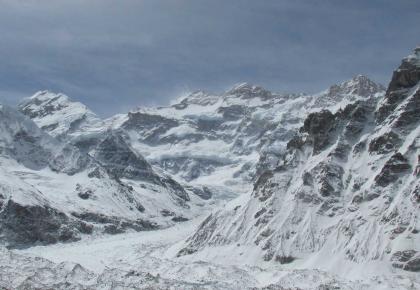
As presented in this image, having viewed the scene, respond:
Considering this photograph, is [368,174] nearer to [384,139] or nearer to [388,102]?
[384,139]

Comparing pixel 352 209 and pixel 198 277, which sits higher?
pixel 352 209

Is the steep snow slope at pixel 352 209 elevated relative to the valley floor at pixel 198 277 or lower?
elevated

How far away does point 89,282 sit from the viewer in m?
145

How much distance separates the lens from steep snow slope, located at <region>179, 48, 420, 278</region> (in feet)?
507

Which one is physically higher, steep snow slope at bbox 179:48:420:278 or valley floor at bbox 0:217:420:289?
steep snow slope at bbox 179:48:420:278

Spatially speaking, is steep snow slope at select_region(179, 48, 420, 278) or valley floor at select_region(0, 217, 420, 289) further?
steep snow slope at select_region(179, 48, 420, 278)

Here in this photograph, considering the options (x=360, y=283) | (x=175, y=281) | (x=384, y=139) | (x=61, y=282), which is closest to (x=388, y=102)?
(x=384, y=139)

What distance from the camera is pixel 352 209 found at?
173 m

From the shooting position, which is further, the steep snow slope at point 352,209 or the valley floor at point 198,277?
the steep snow slope at point 352,209

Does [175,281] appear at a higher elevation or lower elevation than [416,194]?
lower

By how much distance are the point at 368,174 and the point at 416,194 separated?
2284 cm

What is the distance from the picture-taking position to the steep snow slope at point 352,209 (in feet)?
507

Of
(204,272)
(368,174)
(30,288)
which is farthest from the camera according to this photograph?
(368,174)

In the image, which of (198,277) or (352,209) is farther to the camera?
(352,209)
